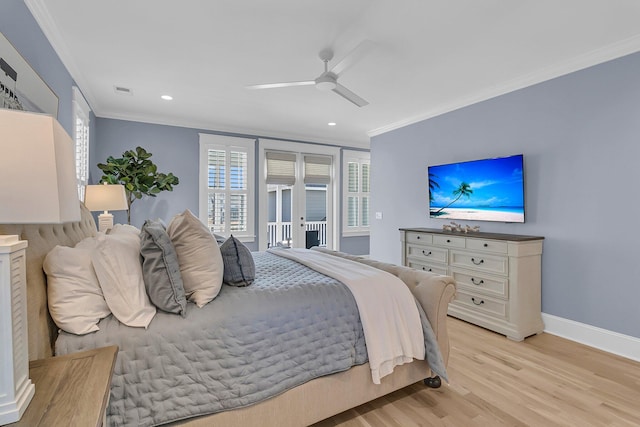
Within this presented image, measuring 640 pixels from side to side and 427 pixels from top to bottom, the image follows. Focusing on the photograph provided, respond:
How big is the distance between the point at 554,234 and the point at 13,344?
3798 millimetres

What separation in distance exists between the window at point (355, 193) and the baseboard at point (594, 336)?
12.2 feet

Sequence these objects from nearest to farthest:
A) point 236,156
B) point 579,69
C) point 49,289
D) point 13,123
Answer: point 13,123
point 49,289
point 579,69
point 236,156

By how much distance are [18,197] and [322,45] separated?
242cm

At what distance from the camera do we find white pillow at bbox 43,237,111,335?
1.19 meters

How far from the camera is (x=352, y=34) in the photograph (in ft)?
7.83

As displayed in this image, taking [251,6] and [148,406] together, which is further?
[251,6]

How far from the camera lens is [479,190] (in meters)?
3.55

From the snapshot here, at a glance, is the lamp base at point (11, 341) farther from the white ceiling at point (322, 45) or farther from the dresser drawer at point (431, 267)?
the dresser drawer at point (431, 267)

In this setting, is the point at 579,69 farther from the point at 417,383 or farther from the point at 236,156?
the point at 236,156

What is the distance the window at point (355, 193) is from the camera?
6242 mm

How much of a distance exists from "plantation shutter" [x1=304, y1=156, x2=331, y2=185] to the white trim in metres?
2.21

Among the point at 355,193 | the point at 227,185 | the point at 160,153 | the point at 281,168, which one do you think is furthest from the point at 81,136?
the point at 355,193

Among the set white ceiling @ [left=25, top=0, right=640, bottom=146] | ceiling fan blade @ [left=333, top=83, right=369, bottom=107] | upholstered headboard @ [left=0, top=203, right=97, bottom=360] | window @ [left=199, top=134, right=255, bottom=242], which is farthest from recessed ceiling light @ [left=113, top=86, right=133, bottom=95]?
upholstered headboard @ [left=0, top=203, right=97, bottom=360]

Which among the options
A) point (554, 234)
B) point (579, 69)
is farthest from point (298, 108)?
point (554, 234)
